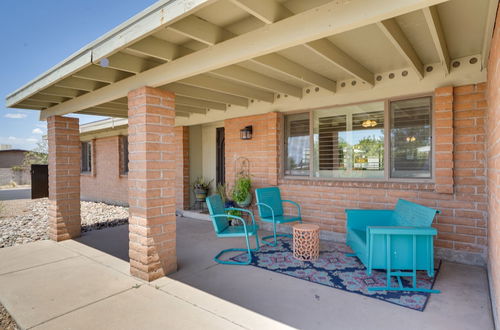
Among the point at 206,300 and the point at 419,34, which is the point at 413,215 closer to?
the point at 419,34

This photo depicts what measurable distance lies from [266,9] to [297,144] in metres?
3.33

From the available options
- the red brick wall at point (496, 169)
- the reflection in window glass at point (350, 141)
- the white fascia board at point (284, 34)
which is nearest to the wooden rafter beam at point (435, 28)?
the red brick wall at point (496, 169)

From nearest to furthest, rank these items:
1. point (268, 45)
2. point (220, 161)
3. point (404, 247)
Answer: point (268, 45) < point (404, 247) < point (220, 161)

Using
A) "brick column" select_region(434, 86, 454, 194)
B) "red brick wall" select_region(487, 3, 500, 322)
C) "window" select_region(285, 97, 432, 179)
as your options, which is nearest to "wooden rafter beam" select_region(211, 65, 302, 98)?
"window" select_region(285, 97, 432, 179)

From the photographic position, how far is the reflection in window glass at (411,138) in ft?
12.8

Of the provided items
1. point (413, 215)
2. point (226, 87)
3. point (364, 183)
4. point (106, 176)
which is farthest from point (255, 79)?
point (106, 176)

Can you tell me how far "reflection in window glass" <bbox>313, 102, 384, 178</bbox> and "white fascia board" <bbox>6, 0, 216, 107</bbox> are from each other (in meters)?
3.37

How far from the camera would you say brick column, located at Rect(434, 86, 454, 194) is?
11.6 ft

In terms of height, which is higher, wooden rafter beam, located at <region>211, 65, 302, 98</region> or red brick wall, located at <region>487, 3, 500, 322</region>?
wooden rafter beam, located at <region>211, 65, 302, 98</region>

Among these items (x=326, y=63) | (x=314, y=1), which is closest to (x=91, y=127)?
(x=326, y=63)

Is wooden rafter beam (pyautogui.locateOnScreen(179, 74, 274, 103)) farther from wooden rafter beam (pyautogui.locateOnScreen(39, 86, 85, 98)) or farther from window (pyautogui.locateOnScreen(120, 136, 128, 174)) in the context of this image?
window (pyautogui.locateOnScreen(120, 136, 128, 174))

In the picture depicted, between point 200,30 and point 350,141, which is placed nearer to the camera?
point 200,30

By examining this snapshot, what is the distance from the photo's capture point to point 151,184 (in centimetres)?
315

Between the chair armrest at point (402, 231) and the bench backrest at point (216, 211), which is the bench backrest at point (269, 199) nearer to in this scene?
the bench backrest at point (216, 211)
